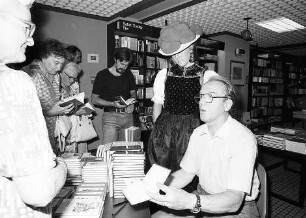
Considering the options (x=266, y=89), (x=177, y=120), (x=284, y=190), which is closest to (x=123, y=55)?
(x=177, y=120)

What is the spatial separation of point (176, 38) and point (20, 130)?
5.17 feet

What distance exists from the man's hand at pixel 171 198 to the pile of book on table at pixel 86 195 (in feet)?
1.11

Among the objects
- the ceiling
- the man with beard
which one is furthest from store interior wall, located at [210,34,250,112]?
the man with beard

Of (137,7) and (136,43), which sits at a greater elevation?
(137,7)

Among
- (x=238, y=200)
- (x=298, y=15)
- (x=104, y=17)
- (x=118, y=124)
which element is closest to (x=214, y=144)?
(x=238, y=200)

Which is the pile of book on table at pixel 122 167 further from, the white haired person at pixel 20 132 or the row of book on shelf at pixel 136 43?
the row of book on shelf at pixel 136 43

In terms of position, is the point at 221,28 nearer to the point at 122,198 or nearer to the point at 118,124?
the point at 118,124

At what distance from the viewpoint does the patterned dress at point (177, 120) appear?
199 cm

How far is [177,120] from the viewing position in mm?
2021

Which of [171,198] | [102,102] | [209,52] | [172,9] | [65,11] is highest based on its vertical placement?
[172,9]

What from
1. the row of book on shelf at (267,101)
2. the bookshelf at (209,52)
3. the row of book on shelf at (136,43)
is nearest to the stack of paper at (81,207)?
the row of book on shelf at (136,43)

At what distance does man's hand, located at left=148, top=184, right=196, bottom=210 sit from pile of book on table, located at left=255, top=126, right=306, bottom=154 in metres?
2.42

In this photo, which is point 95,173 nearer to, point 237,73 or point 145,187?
point 145,187

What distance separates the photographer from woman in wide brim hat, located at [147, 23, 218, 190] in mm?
1939
